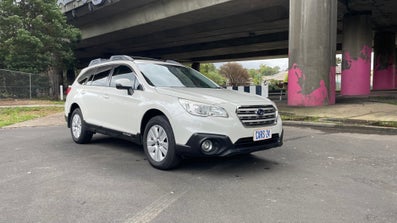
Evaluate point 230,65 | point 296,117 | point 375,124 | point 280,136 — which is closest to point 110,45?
point 296,117

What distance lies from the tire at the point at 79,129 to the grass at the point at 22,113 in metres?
5.32

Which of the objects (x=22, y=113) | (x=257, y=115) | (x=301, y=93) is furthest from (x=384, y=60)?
(x=257, y=115)

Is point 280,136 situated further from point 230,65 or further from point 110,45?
point 230,65

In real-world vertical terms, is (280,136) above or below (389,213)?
above

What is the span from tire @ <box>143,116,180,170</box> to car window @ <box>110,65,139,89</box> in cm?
90

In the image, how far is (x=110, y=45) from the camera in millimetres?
33438

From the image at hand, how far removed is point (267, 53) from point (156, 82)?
35539 millimetres

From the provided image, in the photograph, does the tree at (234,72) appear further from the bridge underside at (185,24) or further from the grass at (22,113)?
the grass at (22,113)

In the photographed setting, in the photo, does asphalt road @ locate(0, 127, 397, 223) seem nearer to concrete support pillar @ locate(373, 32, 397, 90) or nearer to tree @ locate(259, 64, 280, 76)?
concrete support pillar @ locate(373, 32, 397, 90)

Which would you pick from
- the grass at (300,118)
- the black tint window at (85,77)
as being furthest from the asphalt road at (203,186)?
the grass at (300,118)

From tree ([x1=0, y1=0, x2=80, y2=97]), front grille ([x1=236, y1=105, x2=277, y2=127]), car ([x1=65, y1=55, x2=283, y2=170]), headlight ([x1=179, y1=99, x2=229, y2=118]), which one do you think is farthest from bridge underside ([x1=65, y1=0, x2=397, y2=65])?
headlight ([x1=179, y1=99, x2=229, y2=118])

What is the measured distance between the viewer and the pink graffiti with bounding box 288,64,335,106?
1330 centimetres

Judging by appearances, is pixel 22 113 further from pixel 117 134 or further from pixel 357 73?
pixel 357 73

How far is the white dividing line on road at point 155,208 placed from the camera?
3391 millimetres
